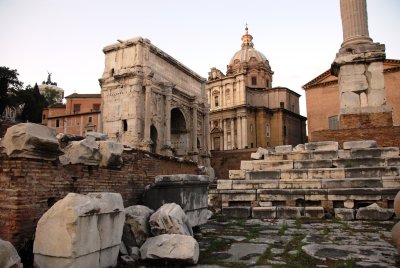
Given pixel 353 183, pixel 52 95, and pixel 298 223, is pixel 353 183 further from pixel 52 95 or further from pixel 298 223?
pixel 52 95

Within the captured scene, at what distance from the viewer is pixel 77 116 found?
42.6 meters

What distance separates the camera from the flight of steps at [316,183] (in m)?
7.36

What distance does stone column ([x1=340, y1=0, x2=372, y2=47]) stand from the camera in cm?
1139

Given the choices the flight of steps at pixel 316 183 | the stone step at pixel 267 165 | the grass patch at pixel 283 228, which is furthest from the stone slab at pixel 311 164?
the grass patch at pixel 283 228

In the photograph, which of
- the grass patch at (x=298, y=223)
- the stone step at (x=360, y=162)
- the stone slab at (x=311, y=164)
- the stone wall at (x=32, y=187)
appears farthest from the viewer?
the stone slab at (x=311, y=164)

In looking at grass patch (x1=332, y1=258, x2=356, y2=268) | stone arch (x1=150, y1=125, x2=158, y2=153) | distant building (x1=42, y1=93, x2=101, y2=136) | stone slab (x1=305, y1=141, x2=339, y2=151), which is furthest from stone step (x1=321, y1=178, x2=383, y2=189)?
distant building (x1=42, y1=93, x2=101, y2=136)

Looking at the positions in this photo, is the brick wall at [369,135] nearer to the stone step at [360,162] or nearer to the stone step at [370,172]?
the stone step at [360,162]

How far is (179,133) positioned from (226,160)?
5.17 m

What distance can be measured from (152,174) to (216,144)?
1562 inches

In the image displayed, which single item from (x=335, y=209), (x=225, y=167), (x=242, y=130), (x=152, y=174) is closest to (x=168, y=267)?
(x=152, y=174)

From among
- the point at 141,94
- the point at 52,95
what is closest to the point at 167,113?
the point at 141,94

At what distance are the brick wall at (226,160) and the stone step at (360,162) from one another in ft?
67.1

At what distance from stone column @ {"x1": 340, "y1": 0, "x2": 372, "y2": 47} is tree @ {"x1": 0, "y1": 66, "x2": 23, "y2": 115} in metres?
31.7

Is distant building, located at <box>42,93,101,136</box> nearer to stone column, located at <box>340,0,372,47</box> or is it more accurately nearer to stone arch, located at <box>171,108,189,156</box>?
stone arch, located at <box>171,108,189,156</box>
